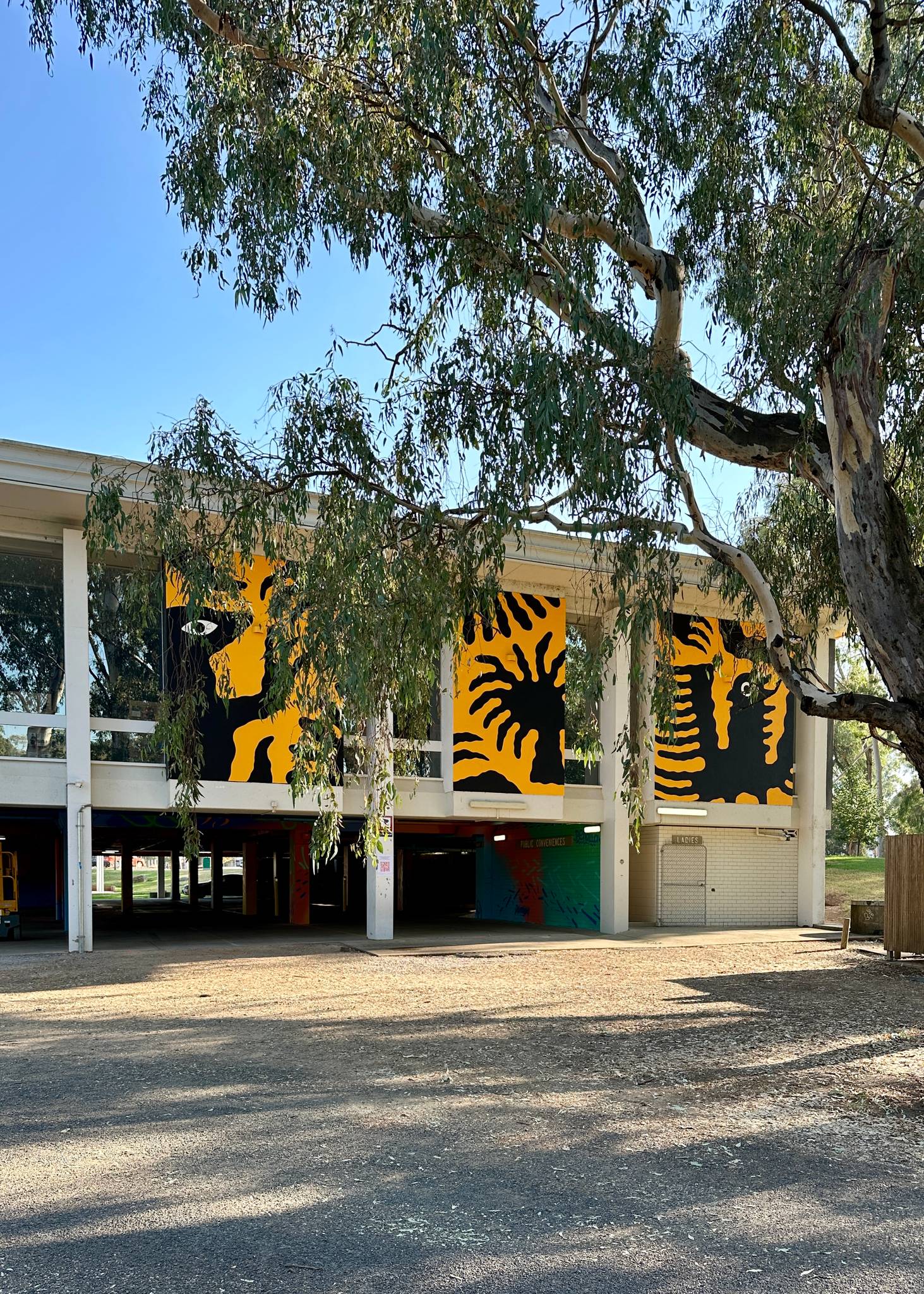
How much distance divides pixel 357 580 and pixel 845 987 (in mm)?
8945

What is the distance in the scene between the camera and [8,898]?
2092 cm

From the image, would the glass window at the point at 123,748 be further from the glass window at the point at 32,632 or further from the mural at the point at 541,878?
the mural at the point at 541,878

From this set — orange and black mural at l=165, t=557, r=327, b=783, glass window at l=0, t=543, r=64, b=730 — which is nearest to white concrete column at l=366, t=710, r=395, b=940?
orange and black mural at l=165, t=557, r=327, b=783

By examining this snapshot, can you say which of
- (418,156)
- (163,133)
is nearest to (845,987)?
(418,156)

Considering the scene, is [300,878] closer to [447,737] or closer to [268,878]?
[268,878]

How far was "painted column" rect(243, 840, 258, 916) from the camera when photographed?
107ft

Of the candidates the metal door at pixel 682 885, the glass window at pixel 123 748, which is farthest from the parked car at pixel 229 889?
the glass window at pixel 123 748

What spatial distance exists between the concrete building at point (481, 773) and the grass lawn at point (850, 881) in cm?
467

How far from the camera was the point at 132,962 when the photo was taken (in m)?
16.5

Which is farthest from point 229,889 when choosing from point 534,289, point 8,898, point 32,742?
point 534,289

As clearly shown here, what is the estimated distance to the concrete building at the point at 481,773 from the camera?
17.4 m

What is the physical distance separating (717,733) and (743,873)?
3.85m

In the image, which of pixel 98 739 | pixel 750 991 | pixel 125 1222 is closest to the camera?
pixel 125 1222

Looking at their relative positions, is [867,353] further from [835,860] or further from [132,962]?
[835,860]
